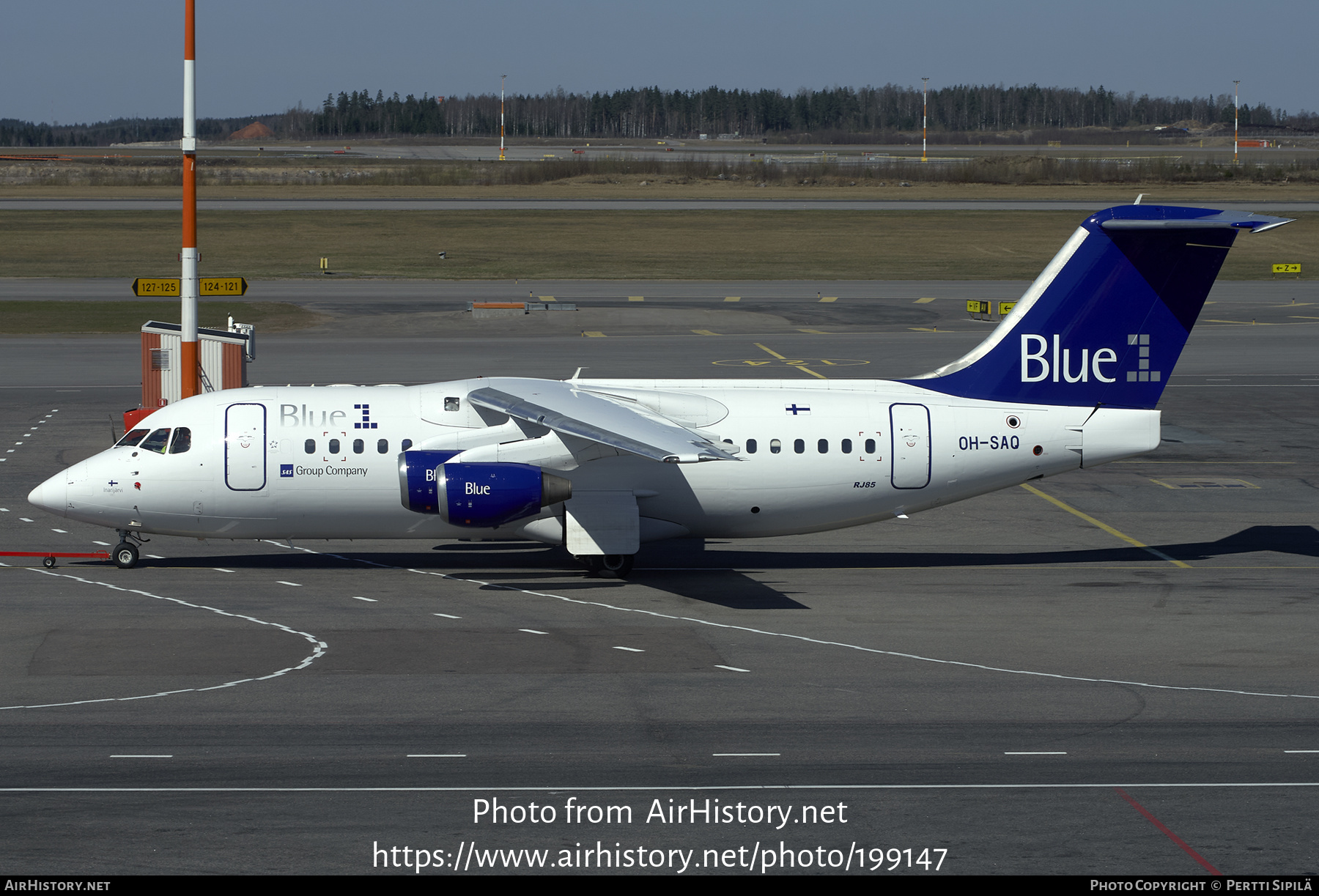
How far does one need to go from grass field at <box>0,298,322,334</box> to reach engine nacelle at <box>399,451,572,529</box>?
3747 cm

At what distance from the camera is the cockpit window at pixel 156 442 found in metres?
25.9

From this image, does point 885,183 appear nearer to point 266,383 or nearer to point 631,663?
point 266,383

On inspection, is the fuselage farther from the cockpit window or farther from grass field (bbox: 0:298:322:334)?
grass field (bbox: 0:298:322:334)

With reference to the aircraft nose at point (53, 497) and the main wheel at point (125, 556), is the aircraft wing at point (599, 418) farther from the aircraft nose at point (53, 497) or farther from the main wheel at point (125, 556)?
the aircraft nose at point (53, 497)

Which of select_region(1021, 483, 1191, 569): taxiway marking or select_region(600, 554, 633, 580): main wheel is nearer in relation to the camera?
select_region(600, 554, 633, 580): main wheel

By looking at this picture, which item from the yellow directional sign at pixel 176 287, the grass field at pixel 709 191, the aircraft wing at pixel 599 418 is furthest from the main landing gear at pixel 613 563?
the grass field at pixel 709 191

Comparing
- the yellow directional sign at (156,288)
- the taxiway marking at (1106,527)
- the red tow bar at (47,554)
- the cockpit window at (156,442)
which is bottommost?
the red tow bar at (47,554)

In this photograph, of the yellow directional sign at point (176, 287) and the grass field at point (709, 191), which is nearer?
the yellow directional sign at point (176, 287)

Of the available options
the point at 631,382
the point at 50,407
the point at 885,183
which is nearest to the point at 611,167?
the point at 885,183

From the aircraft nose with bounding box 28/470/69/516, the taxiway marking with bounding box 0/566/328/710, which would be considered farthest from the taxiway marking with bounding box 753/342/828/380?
the taxiway marking with bounding box 0/566/328/710

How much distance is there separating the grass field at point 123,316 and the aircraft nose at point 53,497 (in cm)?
3385

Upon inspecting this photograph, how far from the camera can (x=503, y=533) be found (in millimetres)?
26062

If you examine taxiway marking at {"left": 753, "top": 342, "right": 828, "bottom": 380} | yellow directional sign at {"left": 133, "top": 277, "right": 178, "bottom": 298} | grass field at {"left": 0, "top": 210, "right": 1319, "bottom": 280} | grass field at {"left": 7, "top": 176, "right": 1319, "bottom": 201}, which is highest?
→ grass field at {"left": 7, "top": 176, "right": 1319, "bottom": 201}

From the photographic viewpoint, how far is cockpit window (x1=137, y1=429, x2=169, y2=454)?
2591cm
